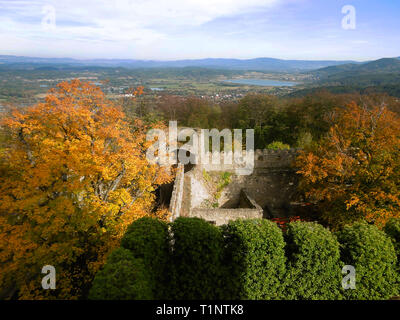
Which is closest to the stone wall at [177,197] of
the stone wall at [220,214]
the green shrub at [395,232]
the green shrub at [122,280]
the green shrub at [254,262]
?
the stone wall at [220,214]

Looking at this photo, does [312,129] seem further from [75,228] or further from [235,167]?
[75,228]

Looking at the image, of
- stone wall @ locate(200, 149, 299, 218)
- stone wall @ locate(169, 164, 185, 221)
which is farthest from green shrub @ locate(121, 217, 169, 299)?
stone wall @ locate(200, 149, 299, 218)

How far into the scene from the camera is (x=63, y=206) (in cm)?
945

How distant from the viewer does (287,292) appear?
727cm

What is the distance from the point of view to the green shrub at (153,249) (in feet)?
21.1

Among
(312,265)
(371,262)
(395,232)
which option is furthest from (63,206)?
(395,232)

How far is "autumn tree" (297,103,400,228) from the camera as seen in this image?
11867mm

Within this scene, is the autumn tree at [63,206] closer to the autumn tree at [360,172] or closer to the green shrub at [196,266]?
the green shrub at [196,266]

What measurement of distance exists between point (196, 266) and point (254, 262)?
1.75 m

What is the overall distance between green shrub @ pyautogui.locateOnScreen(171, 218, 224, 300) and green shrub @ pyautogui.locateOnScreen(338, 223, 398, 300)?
13.4 feet

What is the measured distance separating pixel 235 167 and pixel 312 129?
1984 cm

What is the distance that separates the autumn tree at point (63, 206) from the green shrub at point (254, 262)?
554 cm

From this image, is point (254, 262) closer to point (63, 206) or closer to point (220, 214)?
point (220, 214)

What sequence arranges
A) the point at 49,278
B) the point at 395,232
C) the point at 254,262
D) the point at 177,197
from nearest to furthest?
the point at 254,262, the point at 395,232, the point at 49,278, the point at 177,197
